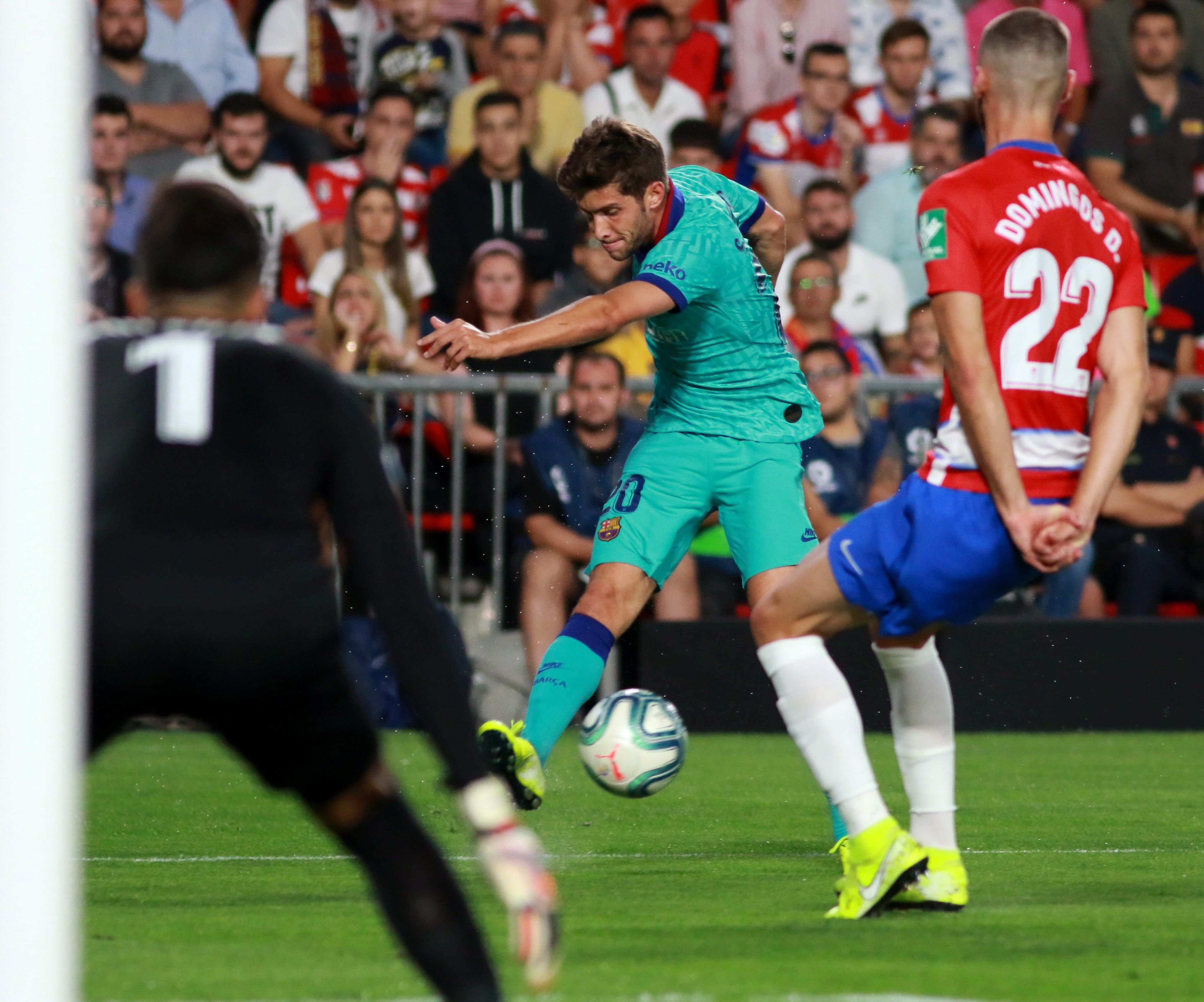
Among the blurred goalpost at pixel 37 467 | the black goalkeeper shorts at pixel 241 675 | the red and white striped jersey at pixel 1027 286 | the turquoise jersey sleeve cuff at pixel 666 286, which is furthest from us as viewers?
the turquoise jersey sleeve cuff at pixel 666 286

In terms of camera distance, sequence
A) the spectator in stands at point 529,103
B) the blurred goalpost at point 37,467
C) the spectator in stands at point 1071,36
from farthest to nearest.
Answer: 1. the spectator in stands at point 1071,36
2. the spectator in stands at point 529,103
3. the blurred goalpost at point 37,467

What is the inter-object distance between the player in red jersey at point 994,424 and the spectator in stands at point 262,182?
8.29 m

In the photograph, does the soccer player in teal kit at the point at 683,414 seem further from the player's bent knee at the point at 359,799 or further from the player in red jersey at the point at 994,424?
the player's bent knee at the point at 359,799

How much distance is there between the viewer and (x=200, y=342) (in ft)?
10.9

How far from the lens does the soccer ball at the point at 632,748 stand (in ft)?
21.5

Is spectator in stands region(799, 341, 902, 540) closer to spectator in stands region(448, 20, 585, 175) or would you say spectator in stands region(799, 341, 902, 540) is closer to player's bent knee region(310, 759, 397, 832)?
spectator in stands region(448, 20, 585, 175)

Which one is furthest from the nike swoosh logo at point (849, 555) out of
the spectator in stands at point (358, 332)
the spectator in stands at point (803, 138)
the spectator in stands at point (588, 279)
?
the spectator in stands at point (803, 138)

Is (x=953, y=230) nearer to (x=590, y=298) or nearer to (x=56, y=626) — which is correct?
(x=590, y=298)

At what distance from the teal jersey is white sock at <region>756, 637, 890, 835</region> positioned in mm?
1648

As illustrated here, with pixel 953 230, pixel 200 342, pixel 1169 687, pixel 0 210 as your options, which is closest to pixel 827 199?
pixel 1169 687

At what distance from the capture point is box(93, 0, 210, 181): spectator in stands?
13.5m

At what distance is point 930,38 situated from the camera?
15.0 meters

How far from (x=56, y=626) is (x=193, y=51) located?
12244mm

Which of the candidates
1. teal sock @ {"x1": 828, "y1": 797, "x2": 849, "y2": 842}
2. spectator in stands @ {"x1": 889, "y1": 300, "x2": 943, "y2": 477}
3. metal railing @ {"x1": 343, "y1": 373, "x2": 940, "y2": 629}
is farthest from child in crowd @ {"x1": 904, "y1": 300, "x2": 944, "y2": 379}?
teal sock @ {"x1": 828, "y1": 797, "x2": 849, "y2": 842}
